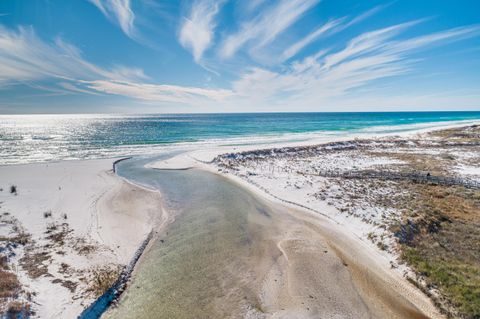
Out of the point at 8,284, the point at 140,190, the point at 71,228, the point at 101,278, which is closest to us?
the point at 8,284

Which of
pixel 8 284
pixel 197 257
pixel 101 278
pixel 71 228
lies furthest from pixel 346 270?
pixel 71 228

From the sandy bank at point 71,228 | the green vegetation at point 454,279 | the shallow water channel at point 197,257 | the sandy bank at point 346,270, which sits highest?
the sandy bank at point 71,228

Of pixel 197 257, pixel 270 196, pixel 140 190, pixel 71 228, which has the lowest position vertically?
pixel 197 257

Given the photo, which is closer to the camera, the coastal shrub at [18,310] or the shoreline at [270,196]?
the coastal shrub at [18,310]

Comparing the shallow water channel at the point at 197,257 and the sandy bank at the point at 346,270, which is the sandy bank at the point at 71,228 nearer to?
the shallow water channel at the point at 197,257

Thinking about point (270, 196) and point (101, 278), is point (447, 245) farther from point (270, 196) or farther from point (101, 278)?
point (101, 278)

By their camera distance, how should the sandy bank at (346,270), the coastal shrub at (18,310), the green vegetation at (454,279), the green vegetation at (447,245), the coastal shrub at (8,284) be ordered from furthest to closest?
the sandy bank at (346,270) → the green vegetation at (447,245) → the coastal shrub at (8,284) → the green vegetation at (454,279) → the coastal shrub at (18,310)

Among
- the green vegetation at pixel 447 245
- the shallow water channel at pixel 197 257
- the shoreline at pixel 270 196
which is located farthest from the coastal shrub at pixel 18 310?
the green vegetation at pixel 447 245

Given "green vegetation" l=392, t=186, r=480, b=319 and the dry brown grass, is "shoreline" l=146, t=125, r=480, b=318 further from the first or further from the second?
the dry brown grass
